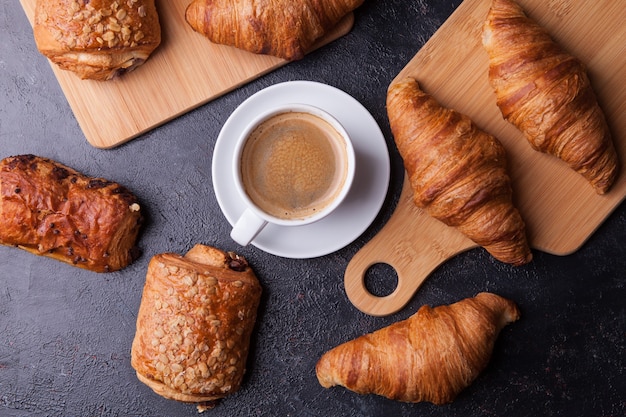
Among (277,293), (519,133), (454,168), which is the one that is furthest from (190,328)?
(519,133)

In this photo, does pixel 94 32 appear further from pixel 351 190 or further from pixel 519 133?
pixel 519 133

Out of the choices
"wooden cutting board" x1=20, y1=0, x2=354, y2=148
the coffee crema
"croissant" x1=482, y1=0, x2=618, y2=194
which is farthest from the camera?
"wooden cutting board" x1=20, y1=0, x2=354, y2=148

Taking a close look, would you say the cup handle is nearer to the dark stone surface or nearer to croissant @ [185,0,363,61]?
the dark stone surface

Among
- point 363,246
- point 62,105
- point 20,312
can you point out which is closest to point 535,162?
point 363,246

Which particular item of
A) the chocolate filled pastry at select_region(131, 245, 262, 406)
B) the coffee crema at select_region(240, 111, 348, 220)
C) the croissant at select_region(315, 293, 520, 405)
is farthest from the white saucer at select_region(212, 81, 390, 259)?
the croissant at select_region(315, 293, 520, 405)

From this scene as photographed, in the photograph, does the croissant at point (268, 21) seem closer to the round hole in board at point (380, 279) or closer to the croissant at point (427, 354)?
the round hole in board at point (380, 279)

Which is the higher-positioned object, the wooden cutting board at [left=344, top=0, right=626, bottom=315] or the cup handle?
the wooden cutting board at [left=344, top=0, right=626, bottom=315]
